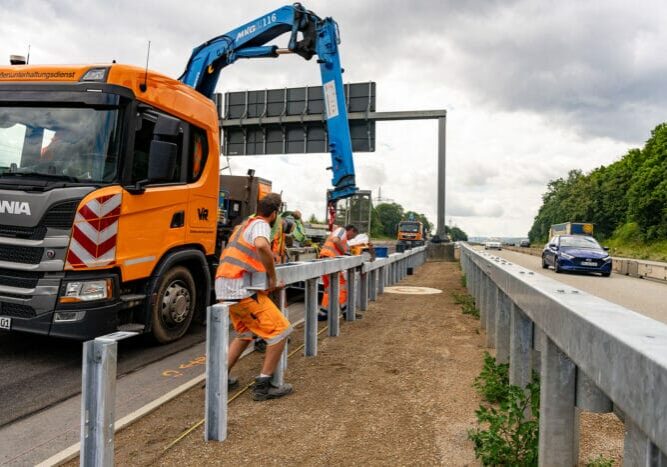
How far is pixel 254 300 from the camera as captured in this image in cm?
438

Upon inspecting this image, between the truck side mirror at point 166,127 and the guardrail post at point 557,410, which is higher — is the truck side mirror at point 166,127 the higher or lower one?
the higher one

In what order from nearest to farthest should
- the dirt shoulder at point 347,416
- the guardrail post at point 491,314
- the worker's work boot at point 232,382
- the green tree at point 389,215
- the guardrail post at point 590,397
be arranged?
the guardrail post at point 590,397 < the dirt shoulder at point 347,416 < the worker's work boot at point 232,382 < the guardrail post at point 491,314 < the green tree at point 389,215

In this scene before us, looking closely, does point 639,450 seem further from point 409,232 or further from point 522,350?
point 409,232

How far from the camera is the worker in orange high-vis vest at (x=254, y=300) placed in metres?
4.32

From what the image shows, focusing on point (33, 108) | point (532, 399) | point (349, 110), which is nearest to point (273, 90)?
point (349, 110)

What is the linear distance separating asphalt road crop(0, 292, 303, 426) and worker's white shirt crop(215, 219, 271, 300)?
1748 millimetres

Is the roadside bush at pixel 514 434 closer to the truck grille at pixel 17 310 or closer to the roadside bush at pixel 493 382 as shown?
the roadside bush at pixel 493 382

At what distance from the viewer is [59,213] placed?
5102 mm

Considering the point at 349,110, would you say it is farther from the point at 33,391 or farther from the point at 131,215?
the point at 33,391

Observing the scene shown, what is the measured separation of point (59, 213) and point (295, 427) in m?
3.21

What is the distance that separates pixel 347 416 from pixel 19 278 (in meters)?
3.63

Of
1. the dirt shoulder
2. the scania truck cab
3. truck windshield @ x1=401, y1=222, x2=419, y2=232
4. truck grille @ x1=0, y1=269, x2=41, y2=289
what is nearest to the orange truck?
truck windshield @ x1=401, y1=222, x2=419, y2=232

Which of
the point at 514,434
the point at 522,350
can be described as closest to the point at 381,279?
the point at 522,350

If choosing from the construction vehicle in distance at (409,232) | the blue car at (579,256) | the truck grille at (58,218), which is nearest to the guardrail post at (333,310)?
the truck grille at (58,218)
